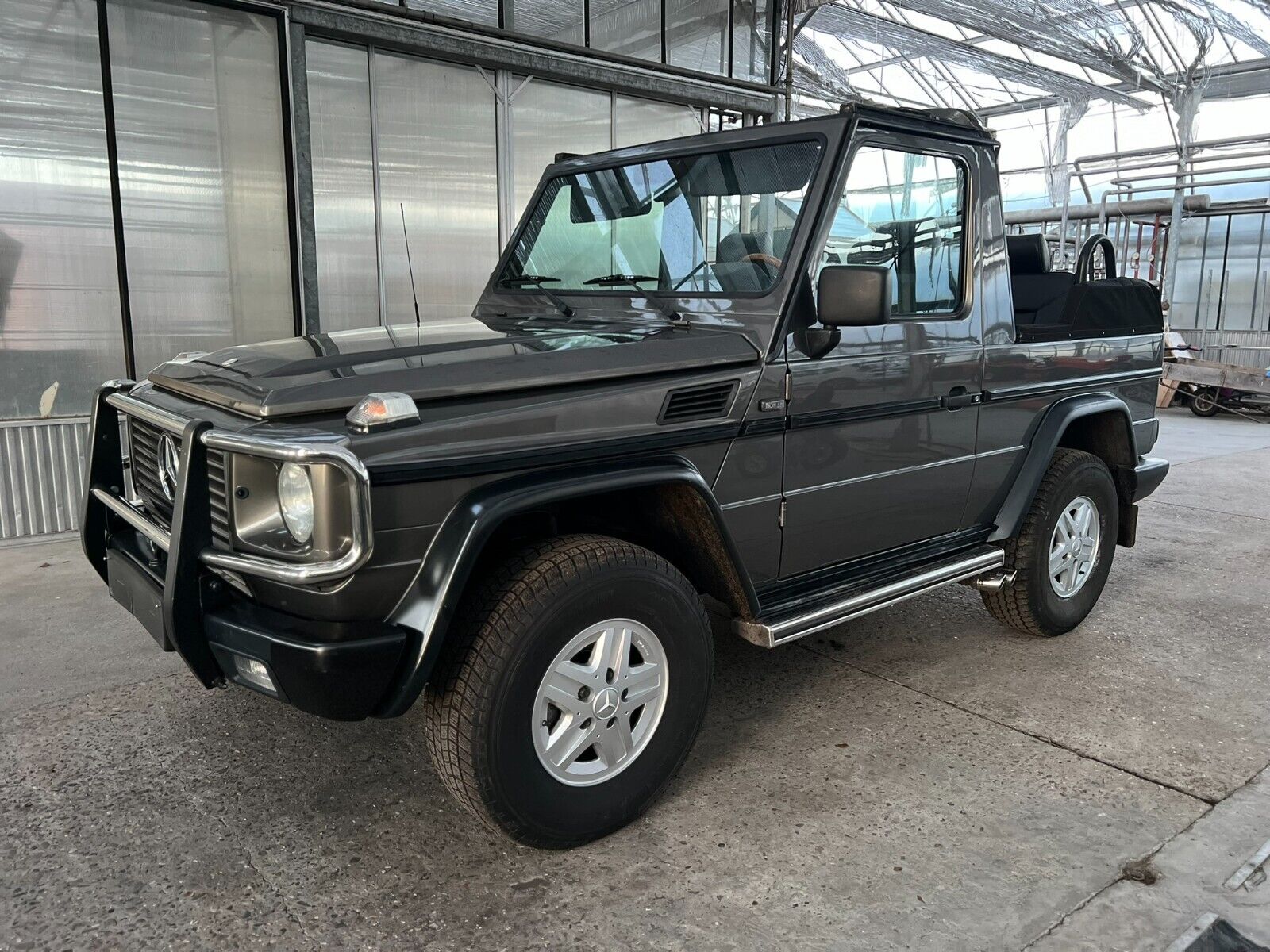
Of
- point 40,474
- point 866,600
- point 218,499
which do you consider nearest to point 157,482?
point 218,499

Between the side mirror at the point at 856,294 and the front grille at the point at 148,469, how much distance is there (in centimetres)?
193

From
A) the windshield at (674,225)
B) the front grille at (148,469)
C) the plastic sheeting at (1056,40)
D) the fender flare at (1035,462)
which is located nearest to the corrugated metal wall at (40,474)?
the front grille at (148,469)

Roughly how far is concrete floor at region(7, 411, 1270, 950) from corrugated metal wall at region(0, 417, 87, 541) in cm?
205

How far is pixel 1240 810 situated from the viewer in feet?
9.29

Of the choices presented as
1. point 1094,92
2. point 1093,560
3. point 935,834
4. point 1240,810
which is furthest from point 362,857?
point 1094,92

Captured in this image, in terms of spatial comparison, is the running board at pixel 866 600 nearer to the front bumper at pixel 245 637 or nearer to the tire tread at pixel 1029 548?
the tire tread at pixel 1029 548

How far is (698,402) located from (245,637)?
132 cm

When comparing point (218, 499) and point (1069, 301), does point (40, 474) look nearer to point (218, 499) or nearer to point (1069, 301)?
point (218, 499)

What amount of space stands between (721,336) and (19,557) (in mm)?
4664

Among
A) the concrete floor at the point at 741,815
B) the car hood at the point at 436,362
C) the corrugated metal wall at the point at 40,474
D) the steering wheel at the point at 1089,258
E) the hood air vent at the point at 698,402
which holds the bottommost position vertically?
the concrete floor at the point at 741,815

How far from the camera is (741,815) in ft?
9.18

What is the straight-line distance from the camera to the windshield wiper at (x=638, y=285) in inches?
124

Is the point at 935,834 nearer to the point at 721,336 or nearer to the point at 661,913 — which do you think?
the point at 661,913

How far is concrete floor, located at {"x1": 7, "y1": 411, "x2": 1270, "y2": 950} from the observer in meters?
2.33
